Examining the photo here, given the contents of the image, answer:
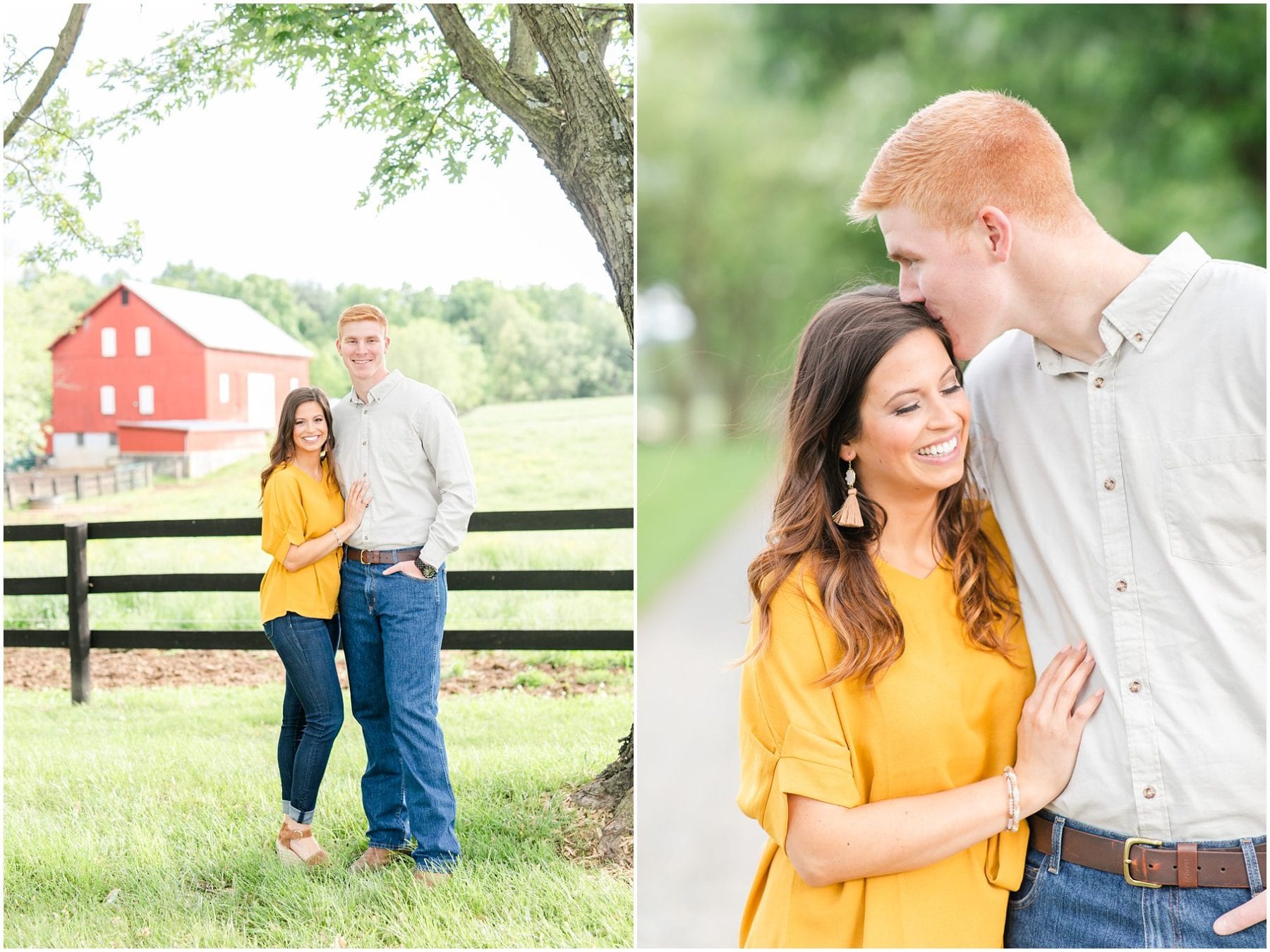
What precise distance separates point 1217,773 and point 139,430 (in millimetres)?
2420

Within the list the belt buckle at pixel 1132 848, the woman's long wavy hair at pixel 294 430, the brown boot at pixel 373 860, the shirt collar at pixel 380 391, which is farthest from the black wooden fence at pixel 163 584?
the belt buckle at pixel 1132 848

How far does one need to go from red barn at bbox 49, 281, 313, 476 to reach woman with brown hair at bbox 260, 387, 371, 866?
0.13 meters

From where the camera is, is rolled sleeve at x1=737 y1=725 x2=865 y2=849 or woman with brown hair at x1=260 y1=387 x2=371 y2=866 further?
woman with brown hair at x1=260 y1=387 x2=371 y2=866

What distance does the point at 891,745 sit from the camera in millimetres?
1508

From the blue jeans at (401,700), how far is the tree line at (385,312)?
0.49 meters

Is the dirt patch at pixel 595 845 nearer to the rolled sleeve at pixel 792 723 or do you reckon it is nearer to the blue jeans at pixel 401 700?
the blue jeans at pixel 401 700

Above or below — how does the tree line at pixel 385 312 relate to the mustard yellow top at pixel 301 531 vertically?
above

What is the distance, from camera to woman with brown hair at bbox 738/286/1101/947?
1.48m

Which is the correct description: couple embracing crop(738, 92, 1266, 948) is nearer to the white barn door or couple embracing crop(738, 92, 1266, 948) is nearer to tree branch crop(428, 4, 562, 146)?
tree branch crop(428, 4, 562, 146)

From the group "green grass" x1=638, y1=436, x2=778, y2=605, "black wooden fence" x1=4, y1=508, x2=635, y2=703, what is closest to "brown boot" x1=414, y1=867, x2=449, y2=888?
"black wooden fence" x1=4, y1=508, x2=635, y2=703

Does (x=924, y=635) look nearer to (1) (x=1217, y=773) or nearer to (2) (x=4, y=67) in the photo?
(1) (x=1217, y=773)

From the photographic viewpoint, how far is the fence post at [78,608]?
2.64 meters

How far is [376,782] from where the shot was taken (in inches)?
99.0

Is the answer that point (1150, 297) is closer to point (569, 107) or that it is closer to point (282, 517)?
point (569, 107)
